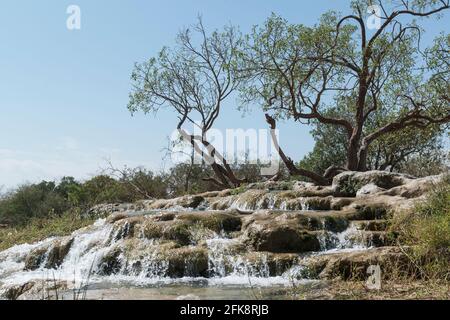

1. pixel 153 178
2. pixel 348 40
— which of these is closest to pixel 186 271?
pixel 348 40

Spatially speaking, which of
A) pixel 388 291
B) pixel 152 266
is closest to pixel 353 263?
pixel 388 291

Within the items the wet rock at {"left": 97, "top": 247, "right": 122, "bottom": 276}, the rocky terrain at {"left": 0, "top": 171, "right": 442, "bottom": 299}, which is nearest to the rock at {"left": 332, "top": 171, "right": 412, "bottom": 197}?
the rocky terrain at {"left": 0, "top": 171, "right": 442, "bottom": 299}

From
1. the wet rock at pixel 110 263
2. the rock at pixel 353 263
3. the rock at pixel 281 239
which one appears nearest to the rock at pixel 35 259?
the wet rock at pixel 110 263

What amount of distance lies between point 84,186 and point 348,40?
1493cm

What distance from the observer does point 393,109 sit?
2403 centimetres

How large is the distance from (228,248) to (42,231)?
9166 mm

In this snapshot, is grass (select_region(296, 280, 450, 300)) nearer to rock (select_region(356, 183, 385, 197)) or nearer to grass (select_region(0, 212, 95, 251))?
rock (select_region(356, 183, 385, 197))

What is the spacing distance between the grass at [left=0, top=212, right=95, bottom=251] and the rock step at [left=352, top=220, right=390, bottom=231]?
857 centimetres

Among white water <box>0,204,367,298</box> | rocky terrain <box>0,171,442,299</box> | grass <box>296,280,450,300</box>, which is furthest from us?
white water <box>0,204,367,298</box>

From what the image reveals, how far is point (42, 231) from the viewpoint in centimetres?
1574

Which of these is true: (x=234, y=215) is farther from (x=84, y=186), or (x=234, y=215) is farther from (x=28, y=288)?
(x=84, y=186)

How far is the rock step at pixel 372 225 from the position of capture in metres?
9.56

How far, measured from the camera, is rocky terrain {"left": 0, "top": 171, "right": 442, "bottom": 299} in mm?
7637
